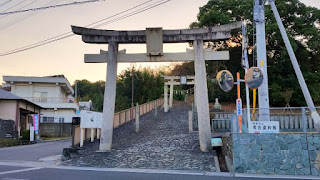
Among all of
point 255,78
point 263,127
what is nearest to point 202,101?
point 255,78

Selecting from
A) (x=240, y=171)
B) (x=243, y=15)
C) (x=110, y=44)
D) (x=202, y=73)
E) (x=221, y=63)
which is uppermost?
(x=243, y=15)

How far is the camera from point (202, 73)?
16.6 meters

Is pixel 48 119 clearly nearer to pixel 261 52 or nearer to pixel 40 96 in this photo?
pixel 40 96

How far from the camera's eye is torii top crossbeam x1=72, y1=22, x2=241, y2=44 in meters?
17.0

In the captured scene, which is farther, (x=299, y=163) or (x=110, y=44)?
(x=110, y=44)

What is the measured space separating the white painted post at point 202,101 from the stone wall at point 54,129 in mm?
28141

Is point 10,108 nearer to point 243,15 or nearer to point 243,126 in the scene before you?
point 243,126

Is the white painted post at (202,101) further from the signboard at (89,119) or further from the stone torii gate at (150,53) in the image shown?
the signboard at (89,119)

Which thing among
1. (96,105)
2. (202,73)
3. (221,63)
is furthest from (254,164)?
(96,105)

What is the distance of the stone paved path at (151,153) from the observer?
13.3 m

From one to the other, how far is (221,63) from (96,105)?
33.3 m

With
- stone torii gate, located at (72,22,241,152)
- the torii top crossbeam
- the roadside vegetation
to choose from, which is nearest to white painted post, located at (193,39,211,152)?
stone torii gate, located at (72,22,241,152)

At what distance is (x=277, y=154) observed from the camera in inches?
469

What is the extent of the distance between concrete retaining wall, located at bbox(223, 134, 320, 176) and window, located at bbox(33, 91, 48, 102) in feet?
118
